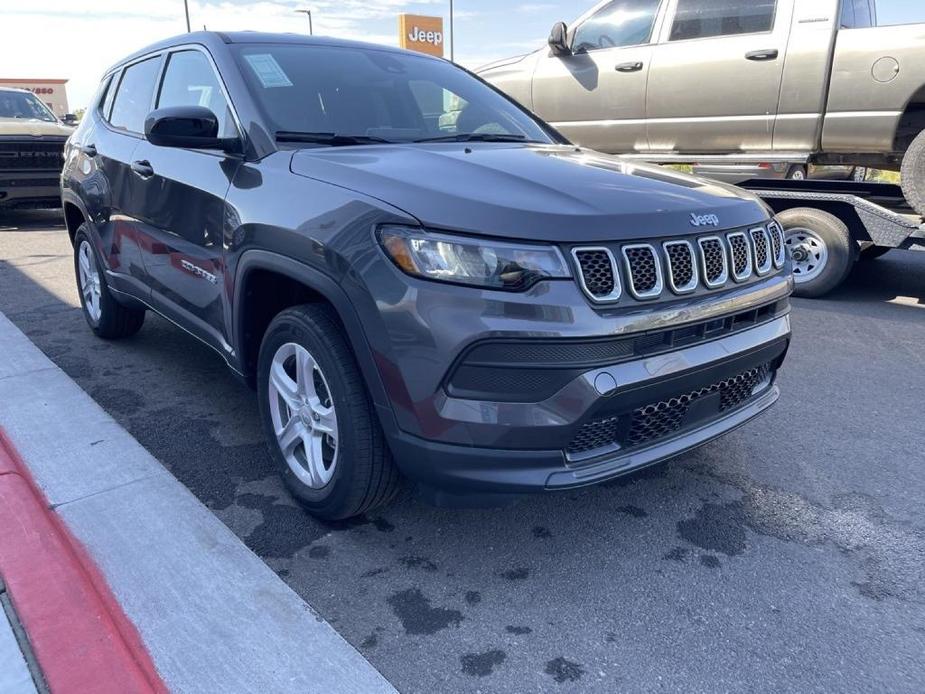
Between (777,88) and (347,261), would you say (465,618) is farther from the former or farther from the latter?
(777,88)

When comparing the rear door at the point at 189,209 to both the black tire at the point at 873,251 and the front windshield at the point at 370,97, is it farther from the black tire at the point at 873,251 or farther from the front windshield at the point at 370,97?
the black tire at the point at 873,251

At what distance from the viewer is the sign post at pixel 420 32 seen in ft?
89.7

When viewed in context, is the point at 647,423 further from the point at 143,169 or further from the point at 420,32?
the point at 420,32

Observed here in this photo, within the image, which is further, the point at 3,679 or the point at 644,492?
the point at 644,492

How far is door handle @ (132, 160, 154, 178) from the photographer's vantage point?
3.60 m

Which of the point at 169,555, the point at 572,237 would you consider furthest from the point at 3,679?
the point at 572,237

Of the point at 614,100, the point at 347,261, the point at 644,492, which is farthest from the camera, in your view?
the point at 614,100

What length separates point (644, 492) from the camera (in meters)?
3.05

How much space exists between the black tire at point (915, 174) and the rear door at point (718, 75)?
106 centimetres

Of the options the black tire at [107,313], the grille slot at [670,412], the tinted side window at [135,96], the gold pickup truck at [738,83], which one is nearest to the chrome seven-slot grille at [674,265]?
the grille slot at [670,412]

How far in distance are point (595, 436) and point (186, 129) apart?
1945 mm

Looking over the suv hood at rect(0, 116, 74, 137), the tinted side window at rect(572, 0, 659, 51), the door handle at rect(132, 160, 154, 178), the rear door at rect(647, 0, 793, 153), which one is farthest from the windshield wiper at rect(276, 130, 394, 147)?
the suv hood at rect(0, 116, 74, 137)

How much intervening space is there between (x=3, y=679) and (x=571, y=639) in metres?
1.56

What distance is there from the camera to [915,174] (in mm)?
5531
